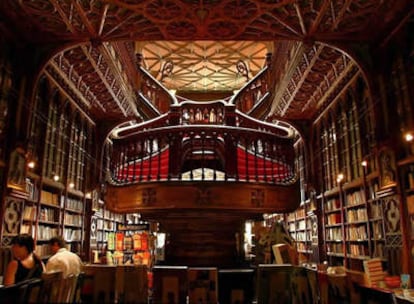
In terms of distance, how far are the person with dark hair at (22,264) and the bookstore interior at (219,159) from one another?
14.3 inches

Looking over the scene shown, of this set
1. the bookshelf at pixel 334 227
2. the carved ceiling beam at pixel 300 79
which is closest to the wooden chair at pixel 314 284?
the bookshelf at pixel 334 227

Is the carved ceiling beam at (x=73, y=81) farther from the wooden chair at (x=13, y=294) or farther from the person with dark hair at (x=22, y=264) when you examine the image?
the wooden chair at (x=13, y=294)

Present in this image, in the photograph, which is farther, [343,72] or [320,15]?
[343,72]

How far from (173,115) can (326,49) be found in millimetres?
2878

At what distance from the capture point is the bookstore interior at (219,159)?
13.6ft

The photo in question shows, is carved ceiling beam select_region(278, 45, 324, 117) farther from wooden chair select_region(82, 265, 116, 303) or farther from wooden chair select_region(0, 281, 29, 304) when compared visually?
wooden chair select_region(0, 281, 29, 304)

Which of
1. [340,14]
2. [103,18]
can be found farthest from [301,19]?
[103,18]

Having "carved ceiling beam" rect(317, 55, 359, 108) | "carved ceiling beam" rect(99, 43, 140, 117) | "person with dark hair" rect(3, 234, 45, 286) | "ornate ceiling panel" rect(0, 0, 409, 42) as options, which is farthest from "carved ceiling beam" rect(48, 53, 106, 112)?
"carved ceiling beam" rect(317, 55, 359, 108)

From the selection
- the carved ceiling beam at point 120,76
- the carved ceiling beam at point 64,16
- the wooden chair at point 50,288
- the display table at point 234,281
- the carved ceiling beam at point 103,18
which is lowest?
the display table at point 234,281

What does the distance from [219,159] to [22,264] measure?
3.37 m

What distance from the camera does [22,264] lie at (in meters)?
3.13

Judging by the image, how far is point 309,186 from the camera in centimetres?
821

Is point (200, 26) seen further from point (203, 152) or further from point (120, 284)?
point (120, 284)

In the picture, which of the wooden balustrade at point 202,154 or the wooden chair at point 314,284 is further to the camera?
the wooden balustrade at point 202,154
